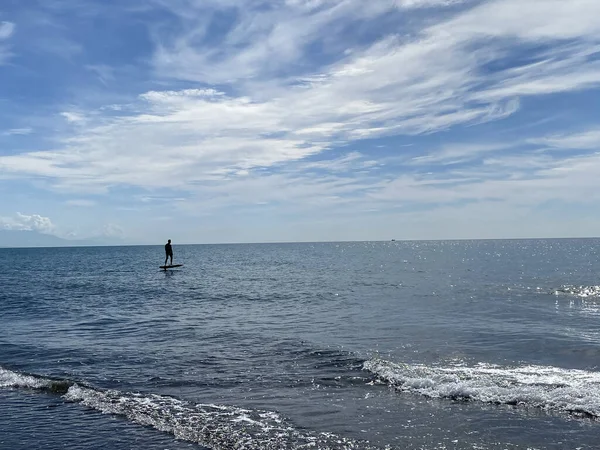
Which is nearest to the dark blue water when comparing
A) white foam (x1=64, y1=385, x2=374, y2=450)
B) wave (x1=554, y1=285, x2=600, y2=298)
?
white foam (x1=64, y1=385, x2=374, y2=450)

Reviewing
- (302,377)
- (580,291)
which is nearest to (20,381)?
(302,377)

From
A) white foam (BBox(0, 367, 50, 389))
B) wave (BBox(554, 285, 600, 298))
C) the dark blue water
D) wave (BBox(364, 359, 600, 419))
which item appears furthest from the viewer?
wave (BBox(554, 285, 600, 298))

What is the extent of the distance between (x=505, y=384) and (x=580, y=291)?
32.9 metres

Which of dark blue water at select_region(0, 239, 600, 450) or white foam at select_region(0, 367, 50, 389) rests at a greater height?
dark blue water at select_region(0, 239, 600, 450)

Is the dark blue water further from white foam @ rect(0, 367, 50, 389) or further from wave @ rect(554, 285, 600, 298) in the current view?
wave @ rect(554, 285, 600, 298)

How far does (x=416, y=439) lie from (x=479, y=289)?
37.1 metres

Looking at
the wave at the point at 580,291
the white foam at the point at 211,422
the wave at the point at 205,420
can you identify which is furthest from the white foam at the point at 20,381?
the wave at the point at 580,291

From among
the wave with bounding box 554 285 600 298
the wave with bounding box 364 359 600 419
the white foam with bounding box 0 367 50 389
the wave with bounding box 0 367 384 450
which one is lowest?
the white foam with bounding box 0 367 50 389

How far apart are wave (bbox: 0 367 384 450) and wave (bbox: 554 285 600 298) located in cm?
3592

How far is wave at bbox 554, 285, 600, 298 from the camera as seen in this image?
132 feet

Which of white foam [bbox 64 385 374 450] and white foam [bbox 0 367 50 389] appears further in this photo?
white foam [bbox 0 367 50 389]

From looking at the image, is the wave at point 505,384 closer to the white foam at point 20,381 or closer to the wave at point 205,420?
the wave at point 205,420

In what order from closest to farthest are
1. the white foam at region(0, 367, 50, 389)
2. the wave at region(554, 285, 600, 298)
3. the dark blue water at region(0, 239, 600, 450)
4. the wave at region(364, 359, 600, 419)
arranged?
the dark blue water at region(0, 239, 600, 450) → the wave at region(364, 359, 600, 419) → the white foam at region(0, 367, 50, 389) → the wave at region(554, 285, 600, 298)

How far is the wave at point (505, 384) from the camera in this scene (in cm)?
1294
